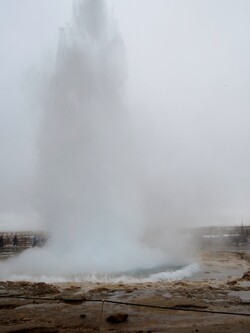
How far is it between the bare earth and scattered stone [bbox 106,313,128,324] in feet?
0.10

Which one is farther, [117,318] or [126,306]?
[126,306]

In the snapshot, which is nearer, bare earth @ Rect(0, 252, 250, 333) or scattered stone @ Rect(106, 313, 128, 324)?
bare earth @ Rect(0, 252, 250, 333)

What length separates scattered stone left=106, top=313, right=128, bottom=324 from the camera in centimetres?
844

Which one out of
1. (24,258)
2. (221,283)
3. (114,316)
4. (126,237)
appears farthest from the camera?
(126,237)

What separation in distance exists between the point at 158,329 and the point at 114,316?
121 centimetres

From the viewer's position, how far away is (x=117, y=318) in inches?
334

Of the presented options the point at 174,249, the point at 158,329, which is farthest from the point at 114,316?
the point at 174,249

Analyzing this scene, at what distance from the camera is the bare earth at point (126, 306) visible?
26.6ft

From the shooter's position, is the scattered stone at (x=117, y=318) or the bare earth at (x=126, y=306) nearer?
the bare earth at (x=126, y=306)

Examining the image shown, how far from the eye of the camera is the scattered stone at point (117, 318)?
844cm

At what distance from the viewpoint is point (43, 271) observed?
1627cm

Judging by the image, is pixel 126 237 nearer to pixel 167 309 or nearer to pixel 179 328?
pixel 167 309

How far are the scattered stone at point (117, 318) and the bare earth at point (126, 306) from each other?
0.10ft

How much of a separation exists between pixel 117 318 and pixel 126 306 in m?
1.57
